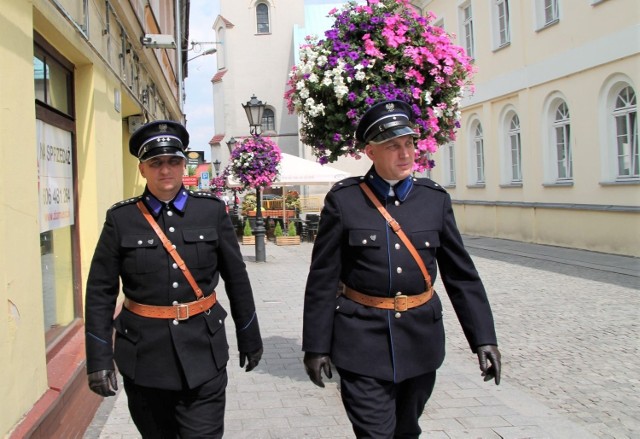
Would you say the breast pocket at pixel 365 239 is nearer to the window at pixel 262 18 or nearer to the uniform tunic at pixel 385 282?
the uniform tunic at pixel 385 282

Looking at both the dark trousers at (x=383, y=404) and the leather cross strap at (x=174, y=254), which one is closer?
the dark trousers at (x=383, y=404)

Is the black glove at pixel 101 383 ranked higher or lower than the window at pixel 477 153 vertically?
lower

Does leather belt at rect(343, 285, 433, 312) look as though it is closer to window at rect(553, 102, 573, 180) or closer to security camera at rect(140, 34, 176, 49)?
security camera at rect(140, 34, 176, 49)

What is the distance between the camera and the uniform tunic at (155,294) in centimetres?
316

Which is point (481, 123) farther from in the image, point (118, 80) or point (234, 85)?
point (234, 85)

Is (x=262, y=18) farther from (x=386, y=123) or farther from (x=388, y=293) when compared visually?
(x=388, y=293)

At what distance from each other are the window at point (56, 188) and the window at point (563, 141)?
43.6 feet

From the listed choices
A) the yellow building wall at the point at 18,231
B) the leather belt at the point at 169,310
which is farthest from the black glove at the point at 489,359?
the yellow building wall at the point at 18,231

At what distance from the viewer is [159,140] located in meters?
3.31

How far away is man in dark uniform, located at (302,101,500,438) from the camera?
10.4 feet

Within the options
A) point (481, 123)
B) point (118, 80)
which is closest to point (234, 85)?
point (481, 123)

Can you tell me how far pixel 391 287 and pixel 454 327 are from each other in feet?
17.2

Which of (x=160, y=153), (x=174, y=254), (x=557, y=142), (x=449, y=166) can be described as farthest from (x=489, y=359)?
(x=449, y=166)

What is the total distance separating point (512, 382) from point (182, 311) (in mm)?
3551
